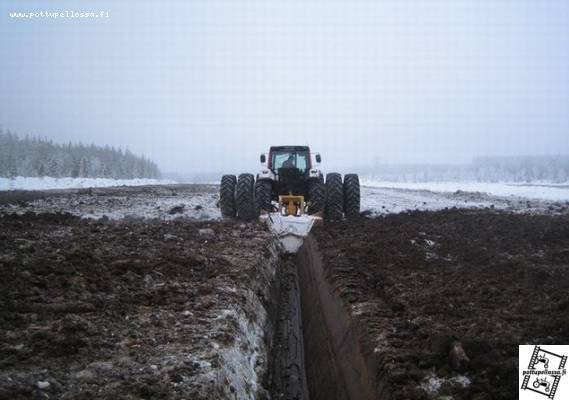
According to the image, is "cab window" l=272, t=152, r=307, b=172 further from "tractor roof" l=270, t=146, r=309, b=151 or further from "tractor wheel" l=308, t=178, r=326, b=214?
→ "tractor wheel" l=308, t=178, r=326, b=214

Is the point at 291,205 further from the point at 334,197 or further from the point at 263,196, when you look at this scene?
the point at 334,197

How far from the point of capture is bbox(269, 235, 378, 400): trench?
396 centimetres

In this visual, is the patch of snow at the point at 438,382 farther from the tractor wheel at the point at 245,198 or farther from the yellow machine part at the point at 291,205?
the tractor wheel at the point at 245,198

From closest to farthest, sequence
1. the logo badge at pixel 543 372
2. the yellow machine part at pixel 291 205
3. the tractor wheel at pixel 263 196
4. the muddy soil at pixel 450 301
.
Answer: the logo badge at pixel 543 372 < the muddy soil at pixel 450 301 < the yellow machine part at pixel 291 205 < the tractor wheel at pixel 263 196

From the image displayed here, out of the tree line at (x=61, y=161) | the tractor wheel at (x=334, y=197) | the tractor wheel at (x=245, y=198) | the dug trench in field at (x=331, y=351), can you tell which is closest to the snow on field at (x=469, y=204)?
the tractor wheel at (x=334, y=197)

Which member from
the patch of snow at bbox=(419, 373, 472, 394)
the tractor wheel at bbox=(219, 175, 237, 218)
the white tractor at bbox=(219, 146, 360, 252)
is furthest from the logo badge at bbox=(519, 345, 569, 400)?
the tractor wheel at bbox=(219, 175, 237, 218)

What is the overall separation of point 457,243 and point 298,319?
362cm

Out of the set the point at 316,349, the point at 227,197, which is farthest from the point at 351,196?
the point at 316,349

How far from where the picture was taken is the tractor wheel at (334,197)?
1205 cm

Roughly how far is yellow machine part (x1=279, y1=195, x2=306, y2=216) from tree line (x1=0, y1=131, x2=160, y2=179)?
174 feet

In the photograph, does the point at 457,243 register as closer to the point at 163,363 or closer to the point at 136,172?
the point at 163,363

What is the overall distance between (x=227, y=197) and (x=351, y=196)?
140 inches

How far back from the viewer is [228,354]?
383cm

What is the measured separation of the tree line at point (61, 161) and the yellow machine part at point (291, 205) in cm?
5296
